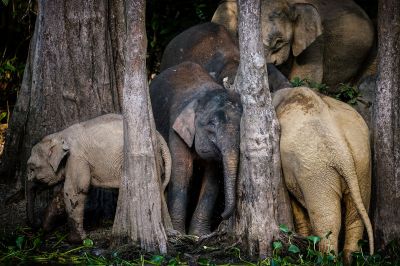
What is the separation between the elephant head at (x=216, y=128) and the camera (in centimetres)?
1004

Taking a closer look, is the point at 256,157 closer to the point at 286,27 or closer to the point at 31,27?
the point at 286,27

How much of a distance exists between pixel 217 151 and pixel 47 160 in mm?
1624

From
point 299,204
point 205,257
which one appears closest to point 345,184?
point 299,204

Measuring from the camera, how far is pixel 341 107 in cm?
980

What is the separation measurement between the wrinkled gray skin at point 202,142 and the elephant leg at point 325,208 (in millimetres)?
844

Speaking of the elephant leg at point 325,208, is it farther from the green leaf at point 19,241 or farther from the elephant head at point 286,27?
the elephant head at point 286,27

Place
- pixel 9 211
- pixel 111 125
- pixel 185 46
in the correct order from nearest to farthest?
pixel 111 125
pixel 9 211
pixel 185 46

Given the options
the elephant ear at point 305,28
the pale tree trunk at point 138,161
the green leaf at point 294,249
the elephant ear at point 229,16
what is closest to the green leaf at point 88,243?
the pale tree trunk at point 138,161

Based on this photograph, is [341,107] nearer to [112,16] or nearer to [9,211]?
[112,16]

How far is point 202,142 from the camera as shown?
35.1ft

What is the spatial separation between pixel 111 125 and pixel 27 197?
1.14 metres

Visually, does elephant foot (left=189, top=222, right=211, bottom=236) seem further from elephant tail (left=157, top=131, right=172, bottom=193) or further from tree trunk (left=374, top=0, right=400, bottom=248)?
tree trunk (left=374, top=0, right=400, bottom=248)

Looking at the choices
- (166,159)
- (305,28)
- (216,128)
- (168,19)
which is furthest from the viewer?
(168,19)

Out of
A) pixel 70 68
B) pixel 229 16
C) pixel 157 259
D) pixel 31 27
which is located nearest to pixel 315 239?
pixel 157 259
